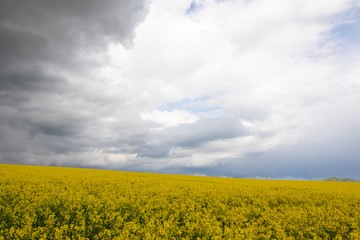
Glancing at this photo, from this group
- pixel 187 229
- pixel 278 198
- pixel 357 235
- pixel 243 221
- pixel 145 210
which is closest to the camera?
pixel 357 235

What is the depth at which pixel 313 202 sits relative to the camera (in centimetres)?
1479

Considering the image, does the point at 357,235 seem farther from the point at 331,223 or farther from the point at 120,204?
the point at 120,204

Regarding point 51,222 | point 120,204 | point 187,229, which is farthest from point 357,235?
point 51,222

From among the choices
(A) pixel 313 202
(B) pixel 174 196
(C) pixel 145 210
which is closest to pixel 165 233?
(C) pixel 145 210

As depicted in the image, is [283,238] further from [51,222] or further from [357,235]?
[51,222]

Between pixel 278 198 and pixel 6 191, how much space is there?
757 inches

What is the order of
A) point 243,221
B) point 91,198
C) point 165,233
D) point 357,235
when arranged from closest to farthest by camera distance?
point 165,233, point 357,235, point 243,221, point 91,198

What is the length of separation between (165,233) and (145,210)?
147 inches

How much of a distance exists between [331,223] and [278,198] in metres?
6.75

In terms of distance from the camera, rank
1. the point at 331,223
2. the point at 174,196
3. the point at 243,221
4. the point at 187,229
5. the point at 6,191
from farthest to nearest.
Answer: the point at 174,196 < the point at 6,191 < the point at 243,221 < the point at 331,223 < the point at 187,229

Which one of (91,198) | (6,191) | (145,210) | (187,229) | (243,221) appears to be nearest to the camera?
(187,229)

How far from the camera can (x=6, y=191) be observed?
13086mm

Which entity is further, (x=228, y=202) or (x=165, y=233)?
(x=228, y=202)

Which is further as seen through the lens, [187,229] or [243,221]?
[243,221]
